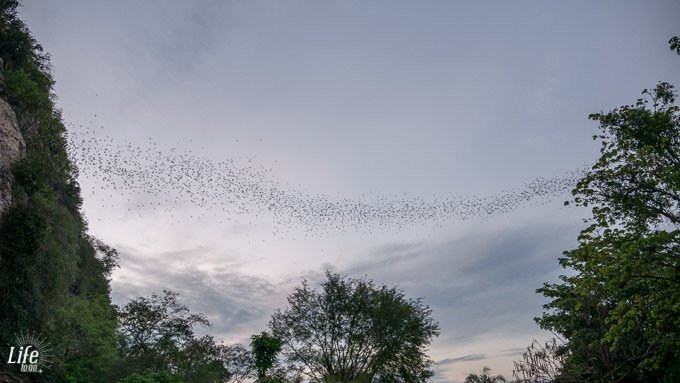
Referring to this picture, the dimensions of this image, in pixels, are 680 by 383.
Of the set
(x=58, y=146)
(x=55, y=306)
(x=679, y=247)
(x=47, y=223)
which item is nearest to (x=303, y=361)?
(x=55, y=306)

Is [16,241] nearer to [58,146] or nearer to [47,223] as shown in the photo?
[47,223]

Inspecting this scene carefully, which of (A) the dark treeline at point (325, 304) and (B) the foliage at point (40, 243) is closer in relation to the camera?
(A) the dark treeline at point (325, 304)

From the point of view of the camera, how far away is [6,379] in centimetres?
2334

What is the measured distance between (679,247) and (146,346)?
1616 inches

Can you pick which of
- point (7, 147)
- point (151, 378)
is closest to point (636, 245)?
point (151, 378)

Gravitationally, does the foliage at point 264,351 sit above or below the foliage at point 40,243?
below

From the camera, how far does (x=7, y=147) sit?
92.7ft

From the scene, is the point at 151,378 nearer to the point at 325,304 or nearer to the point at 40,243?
the point at 40,243

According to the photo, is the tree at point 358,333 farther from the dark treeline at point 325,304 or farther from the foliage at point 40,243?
the foliage at point 40,243

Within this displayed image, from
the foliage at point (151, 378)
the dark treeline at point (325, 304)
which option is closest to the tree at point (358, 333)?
the dark treeline at point (325, 304)

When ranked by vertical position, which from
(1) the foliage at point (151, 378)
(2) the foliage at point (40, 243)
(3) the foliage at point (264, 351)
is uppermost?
(2) the foliage at point (40, 243)

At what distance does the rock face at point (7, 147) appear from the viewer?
87.1ft

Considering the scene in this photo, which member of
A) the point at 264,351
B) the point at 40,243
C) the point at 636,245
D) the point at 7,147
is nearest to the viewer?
the point at 636,245

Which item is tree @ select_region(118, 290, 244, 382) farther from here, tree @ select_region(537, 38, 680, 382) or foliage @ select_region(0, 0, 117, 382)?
tree @ select_region(537, 38, 680, 382)
